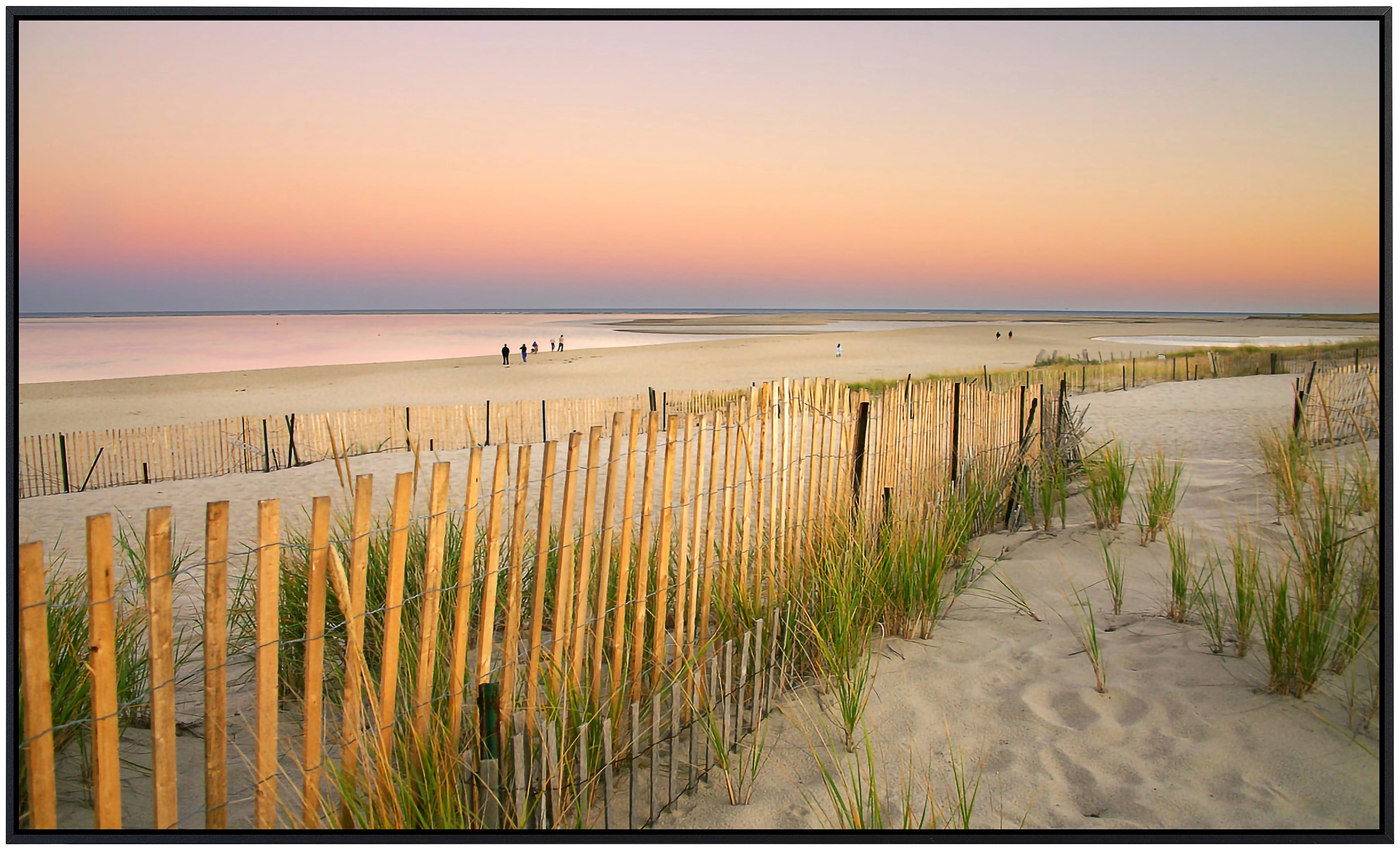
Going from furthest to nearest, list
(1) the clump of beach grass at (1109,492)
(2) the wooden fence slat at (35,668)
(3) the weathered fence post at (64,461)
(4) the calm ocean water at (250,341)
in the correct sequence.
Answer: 1. (4) the calm ocean water at (250,341)
2. (3) the weathered fence post at (64,461)
3. (1) the clump of beach grass at (1109,492)
4. (2) the wooden fence slat at (35,668)

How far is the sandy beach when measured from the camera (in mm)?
19156

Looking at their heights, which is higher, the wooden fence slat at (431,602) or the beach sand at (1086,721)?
the wooden fence slat at (431,602)

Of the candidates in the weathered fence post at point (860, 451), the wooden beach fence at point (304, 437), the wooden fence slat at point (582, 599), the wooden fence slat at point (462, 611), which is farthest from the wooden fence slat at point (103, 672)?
the wooden beach fence at point (304, 437)

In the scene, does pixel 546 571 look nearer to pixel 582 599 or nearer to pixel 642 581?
pixel 582 599

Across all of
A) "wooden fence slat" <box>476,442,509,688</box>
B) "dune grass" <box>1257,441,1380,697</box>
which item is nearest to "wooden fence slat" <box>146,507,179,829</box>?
"wooden fence slat" <box>476,442,509,688</box>

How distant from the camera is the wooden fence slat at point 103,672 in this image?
1.45 meters

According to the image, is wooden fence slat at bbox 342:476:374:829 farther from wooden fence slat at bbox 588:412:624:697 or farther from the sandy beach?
the sandy beach

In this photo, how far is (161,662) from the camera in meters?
1.60

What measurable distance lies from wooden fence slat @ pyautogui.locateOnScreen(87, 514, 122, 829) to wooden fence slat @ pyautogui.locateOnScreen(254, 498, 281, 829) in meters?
0.25

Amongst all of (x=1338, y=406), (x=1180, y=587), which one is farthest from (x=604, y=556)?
(x=1338, y=406)

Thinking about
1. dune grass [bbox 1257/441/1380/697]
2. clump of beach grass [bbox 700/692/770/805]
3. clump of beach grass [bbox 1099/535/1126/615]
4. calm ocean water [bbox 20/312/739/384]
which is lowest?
clump of beach grass [bbox 700/692/770/805]

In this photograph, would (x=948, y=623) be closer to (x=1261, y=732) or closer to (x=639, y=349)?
(x=1261, y=732)

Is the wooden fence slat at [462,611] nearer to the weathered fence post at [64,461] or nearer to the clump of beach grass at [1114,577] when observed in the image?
the clump of beach grass at [1114,577]

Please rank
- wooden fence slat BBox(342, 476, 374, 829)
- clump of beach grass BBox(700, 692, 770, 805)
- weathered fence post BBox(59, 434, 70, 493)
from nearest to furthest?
wooden fence slat BBox(342, 476, 374, 829) < clump of beach grass BBox(700, 692, 770, 805) < weathered fence post BBox(59, 434, 70, 493)
